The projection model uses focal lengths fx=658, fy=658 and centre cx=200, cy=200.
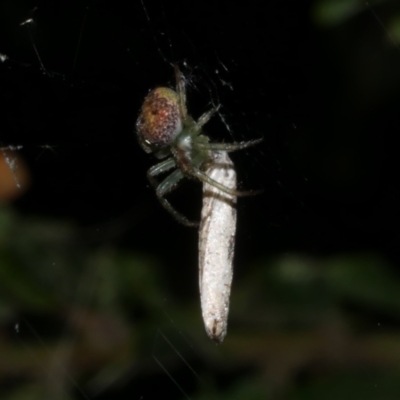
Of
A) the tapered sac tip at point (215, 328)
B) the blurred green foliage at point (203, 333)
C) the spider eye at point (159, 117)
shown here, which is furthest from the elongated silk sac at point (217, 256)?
the blurred green foliage at point (203, 333)

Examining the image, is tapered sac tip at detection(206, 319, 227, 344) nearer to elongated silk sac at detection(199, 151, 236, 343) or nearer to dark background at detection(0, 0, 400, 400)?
elongated silk sac at detection(199, 151, 236, 343)

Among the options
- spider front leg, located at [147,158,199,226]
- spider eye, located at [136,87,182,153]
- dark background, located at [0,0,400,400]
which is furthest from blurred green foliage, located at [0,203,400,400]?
spider eye, located at [136,87,182,153]

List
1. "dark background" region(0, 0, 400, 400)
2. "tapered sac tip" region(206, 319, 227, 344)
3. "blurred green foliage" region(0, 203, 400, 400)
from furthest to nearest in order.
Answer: "blurred green foliage" region(0, 203, 400, 400), "dark background" region(0, 0, 400, 400), "tapered sac tip" region(206, 319, 227, 344)

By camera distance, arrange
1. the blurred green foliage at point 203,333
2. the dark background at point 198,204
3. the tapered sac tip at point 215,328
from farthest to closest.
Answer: the blurred green foliage at point 203,333, the dark background at point 198,204, the tapered sac tip at point 215,328

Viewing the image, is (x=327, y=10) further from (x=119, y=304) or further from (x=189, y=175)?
(x=119, y=304)

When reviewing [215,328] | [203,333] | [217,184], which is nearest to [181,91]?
[217,184]

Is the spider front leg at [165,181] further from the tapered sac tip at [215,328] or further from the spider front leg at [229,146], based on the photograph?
the tapered sac tip at [215,328]

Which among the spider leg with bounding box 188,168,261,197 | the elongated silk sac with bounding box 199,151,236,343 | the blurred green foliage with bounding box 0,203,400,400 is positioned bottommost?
the blurred green foliage with bounding box 0,203,400,400
